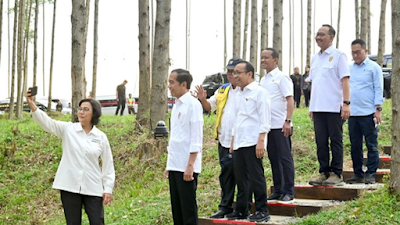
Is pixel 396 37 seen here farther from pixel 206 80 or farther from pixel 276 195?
pixel 206 80

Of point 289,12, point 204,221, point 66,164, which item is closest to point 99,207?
point 66,164

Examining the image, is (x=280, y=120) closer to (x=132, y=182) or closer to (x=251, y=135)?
(x=251, y=135)

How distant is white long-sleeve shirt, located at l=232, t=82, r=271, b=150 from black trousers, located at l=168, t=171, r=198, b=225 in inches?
29.4

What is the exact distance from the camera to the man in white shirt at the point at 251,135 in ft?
23.6

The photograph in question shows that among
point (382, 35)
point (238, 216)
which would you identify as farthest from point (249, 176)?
point (382, 35)

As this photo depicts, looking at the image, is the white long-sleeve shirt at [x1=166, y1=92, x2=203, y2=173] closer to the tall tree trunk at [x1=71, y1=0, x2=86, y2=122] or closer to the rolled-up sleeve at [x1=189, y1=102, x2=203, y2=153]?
the rolled-up sleeve at [x1=189, y1=102, x2=203, y2=153]

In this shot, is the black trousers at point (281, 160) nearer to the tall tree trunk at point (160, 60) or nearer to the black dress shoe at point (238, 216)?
the black dress shoe at point (238, 216)

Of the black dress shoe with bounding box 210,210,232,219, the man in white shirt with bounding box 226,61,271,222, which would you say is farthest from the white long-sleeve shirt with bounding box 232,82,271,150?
the black dress shoe with bounding box 210,210,232,219

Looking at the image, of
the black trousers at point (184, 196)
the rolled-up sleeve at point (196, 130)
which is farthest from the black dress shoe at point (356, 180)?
the rolled-up sleeve at point (196, 130)

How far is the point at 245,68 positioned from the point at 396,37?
1.67 meters

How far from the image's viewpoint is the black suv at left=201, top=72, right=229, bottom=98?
85.1 ft

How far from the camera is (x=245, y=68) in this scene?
735 cm

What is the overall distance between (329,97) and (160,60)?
6369mm

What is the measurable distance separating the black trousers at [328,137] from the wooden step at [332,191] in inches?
9.6
